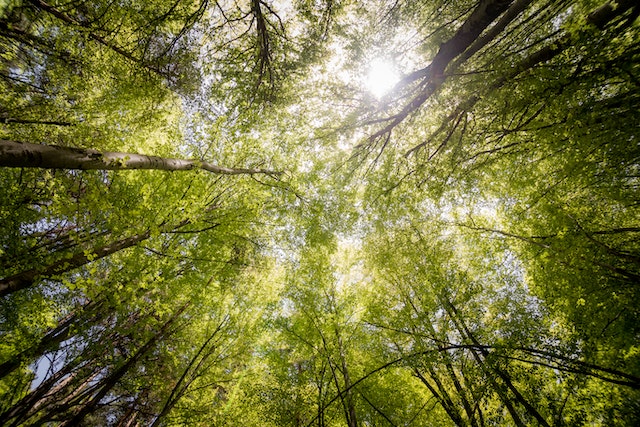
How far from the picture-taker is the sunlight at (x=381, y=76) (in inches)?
234

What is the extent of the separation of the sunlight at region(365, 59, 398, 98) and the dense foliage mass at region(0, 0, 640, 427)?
0.14 meters

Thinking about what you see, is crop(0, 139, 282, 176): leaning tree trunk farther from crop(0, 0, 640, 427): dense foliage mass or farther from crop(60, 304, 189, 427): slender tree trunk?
crop(60, 304, 189, 427): slender tree trunk

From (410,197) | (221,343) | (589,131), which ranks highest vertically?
(410,197)

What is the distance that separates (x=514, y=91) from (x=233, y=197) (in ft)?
21.5

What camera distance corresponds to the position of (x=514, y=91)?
4023 mm

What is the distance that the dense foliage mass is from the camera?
4.21m

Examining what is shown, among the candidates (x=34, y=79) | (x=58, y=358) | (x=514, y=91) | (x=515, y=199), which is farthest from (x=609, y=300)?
(x=34, y=79)

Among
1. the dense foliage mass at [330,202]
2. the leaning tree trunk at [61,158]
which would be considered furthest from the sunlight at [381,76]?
the leaning tree trunk at [61,158]

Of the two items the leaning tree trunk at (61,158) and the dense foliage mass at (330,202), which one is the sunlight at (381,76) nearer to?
the dense foliage mass at (330,202)

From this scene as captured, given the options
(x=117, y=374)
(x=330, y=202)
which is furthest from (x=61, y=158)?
(x=330, y=202)

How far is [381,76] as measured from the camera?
239 inches

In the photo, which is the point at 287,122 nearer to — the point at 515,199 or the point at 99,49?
the point at 99,49

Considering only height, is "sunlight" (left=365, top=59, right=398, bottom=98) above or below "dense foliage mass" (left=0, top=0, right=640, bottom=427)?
above

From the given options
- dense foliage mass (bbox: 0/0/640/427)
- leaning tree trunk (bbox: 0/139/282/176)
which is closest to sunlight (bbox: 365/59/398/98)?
dense foliage mass (bbox: 0/0/640/427)
